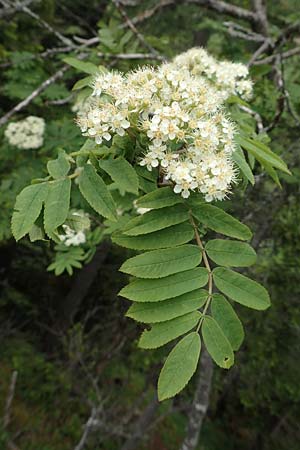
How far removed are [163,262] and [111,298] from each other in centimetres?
511

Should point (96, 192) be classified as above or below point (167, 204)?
above

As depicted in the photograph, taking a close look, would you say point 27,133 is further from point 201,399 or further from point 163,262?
point 163,262

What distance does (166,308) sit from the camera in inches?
48.7

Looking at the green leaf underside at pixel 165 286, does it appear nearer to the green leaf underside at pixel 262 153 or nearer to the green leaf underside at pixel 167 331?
the green leaf underside at pixel 167 331

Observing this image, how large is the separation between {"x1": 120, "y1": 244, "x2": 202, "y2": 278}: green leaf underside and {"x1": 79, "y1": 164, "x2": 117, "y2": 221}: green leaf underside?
0.15 meters

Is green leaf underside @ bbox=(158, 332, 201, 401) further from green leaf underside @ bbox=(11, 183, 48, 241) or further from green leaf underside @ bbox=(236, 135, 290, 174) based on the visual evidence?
green leaf underside @ bbox=(236, 135, 290, 174)

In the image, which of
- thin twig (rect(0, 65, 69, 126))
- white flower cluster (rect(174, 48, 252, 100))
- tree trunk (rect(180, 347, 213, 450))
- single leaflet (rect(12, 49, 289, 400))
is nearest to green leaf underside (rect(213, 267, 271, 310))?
single leaflet (rect(12, 49, 289, 400))

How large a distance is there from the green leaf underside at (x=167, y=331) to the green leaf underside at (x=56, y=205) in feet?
1.30

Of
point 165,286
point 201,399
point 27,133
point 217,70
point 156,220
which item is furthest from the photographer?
point 27,133

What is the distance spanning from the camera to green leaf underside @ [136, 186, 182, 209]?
1342mm

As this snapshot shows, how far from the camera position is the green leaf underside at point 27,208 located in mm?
1287

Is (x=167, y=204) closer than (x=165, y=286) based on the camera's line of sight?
No

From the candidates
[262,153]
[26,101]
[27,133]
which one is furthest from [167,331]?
[27,133]

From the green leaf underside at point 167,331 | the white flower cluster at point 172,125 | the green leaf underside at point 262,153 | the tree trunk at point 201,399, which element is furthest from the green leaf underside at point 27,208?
the tree trunk at point 201,399
